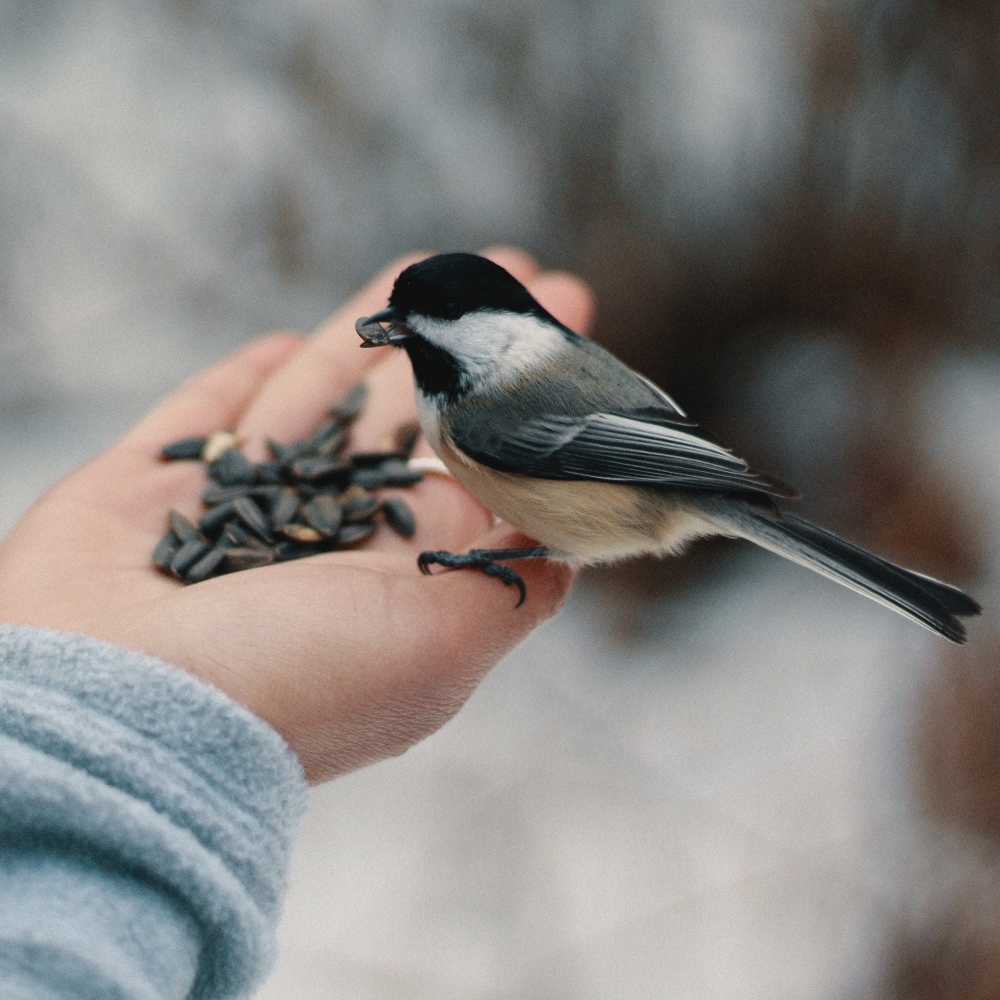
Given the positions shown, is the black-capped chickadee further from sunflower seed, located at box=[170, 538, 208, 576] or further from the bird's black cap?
sunflower seed, located at box=[170, 538, 208, 576]

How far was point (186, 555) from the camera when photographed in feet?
3.51

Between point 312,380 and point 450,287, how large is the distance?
1.87ft

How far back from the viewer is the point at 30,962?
574mm

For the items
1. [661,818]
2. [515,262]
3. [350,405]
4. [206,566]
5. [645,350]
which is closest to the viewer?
[206,566]

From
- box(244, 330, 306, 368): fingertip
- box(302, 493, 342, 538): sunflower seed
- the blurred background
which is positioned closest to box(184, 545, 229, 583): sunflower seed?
box(302, 493, 342, 538): sunflower seed

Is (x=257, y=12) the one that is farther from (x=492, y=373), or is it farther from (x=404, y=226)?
(x=492, y=373)

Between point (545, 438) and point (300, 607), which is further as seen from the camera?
point (545, 438)

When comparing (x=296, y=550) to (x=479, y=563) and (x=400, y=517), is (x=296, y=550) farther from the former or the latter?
(x=479, y=563)

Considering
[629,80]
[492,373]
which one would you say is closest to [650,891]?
[492,373]

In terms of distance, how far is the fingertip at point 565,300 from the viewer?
144 cm

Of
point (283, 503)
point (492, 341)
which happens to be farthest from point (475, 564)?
point (283, 503)

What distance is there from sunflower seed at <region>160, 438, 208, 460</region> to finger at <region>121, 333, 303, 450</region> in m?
0.03

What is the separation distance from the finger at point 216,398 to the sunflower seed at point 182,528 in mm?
201

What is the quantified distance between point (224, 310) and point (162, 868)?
4.63 feet
